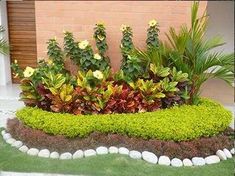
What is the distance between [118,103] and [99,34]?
771 millimetres

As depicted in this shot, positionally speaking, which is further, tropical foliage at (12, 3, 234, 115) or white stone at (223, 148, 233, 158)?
tropical foliage at (12, 3, 234, 115)

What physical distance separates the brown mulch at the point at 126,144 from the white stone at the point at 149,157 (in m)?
0.06

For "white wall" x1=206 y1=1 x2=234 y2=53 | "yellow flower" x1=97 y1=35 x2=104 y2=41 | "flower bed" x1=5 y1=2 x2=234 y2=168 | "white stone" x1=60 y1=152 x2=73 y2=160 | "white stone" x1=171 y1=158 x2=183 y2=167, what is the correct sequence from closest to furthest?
"white stone" x1=60 y1=152 x2=73 y2=160 < "white stone" x1=171 y1=158 x2=183 y2=167 < "flower bed" x1=5 y1=2 x2=234 y2=168 < "yellow flower" x1=97 y1=35 x2=104 y2=41 < "white wall" x1=206 y1=1 x2=234 y2=53

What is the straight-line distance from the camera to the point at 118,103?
13.4ft

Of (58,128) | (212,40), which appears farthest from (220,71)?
(58,128)

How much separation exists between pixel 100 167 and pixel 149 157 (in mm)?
522

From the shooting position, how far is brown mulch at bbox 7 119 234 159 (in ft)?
12.1

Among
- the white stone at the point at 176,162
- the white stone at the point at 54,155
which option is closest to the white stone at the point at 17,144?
the white stone at the point at 54,155

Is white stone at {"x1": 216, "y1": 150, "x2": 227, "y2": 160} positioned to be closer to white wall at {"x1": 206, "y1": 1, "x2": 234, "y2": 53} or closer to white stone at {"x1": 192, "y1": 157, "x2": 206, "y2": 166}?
white stone at {"x1": 192, "y1": 157, "x2": 206, "y2": 166}

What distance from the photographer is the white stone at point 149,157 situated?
3.58m

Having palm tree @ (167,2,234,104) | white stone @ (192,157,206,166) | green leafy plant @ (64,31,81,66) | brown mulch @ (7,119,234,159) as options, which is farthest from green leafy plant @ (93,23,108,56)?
white stone @ (192,157,206,166)

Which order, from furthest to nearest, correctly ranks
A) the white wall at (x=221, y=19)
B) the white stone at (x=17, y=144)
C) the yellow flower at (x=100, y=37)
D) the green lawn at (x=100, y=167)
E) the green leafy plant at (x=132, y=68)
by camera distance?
the white wall at (x=221, y=19)
the green leafy plant at (x=132, y=68)
the yellow flower at (x=100, y=37)
the white stone at (x=17, y=144)
the green lawn at (x=100, y=167)

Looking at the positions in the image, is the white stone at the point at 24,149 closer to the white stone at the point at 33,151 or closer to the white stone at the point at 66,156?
the white stone at the point at 33,151

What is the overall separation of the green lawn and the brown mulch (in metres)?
0.19
